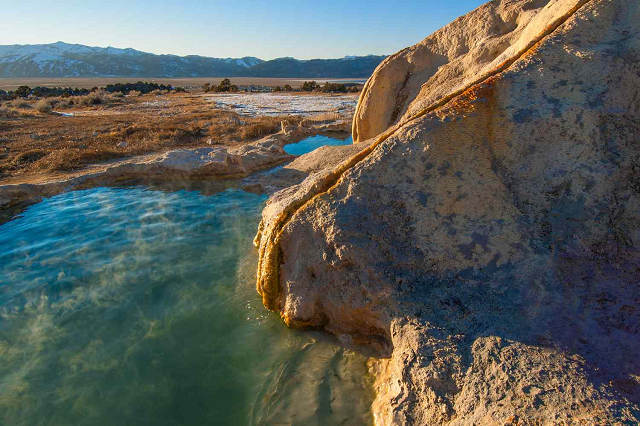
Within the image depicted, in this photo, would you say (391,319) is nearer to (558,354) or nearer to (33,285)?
(558,354)

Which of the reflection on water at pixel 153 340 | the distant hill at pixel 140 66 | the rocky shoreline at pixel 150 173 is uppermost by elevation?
the distant hill at pixel 140 66

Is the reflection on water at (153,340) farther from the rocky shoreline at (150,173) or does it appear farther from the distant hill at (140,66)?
the distant hill at (140,66)

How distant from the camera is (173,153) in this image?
952cm

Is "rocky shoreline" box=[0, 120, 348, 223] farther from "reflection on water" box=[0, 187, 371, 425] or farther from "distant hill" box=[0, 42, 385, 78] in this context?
"distant hill" box=[0, 42, 385, 78]

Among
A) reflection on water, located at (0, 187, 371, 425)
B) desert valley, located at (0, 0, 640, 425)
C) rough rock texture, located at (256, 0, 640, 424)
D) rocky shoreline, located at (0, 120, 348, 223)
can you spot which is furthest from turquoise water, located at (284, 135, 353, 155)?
rough rock texture, located at (256, 0, 640, 424)

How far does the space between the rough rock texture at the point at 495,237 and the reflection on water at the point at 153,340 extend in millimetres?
459

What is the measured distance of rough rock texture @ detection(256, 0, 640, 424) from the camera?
2525 mm

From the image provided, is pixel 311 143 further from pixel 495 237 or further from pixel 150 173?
pixel 495 237

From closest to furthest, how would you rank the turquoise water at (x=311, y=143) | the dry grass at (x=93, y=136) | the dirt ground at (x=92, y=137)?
the dirt ground at (x=92, y=137) < the dry grass at (x=93, y=136) < the turquoise water at (x=311, y=143)

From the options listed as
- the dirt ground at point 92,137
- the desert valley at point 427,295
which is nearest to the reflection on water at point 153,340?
the desert valley at point 427,295

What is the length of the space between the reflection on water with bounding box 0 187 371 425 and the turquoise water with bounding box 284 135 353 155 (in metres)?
6.13

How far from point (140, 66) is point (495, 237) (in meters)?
137

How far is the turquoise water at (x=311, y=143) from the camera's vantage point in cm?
1233

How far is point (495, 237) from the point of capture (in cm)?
310
